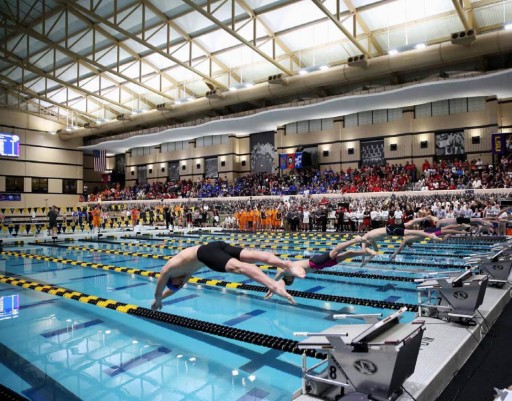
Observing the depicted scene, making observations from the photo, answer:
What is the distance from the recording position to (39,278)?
26.2ft

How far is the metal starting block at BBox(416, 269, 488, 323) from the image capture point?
357 cm

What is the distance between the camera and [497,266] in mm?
5156

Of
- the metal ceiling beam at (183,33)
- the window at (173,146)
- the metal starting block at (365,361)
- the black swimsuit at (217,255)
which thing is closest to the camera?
the metal starting block at (365,361)

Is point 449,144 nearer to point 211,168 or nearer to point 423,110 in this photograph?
point 423,110

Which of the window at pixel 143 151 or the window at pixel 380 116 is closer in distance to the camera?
the window at pixel 380 116

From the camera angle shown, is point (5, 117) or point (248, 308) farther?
point (5, 117)

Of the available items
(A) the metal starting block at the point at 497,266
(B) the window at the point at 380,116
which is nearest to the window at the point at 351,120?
(B) the window at the point at 380,116

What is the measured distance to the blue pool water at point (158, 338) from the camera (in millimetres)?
3152

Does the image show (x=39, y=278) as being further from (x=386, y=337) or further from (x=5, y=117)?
(x=5, y=117)

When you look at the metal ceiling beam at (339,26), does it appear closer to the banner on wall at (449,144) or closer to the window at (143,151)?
the banner on wall at (449,144)

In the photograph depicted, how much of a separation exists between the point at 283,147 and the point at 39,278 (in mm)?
21264

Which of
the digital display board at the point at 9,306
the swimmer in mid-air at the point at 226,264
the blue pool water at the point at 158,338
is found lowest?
the blue pool water at the point at 158,338

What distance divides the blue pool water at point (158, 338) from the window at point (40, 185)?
2587 cm

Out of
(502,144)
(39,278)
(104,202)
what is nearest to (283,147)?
(502,144)
